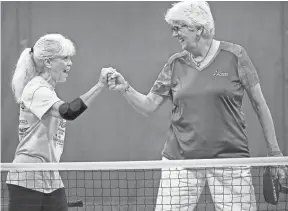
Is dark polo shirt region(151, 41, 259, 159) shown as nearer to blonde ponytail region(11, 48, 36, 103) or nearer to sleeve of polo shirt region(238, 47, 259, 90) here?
sleeve of polo shirt region(238, 47, 259, 90)

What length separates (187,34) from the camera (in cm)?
323

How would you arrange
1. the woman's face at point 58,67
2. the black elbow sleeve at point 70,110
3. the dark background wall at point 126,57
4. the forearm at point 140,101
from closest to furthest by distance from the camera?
1. the black elbow sleeve at point 70,110
2. the woman's face at point 58,67
3. the forearm at point 140,101
4. the dark background wall at point 126,57

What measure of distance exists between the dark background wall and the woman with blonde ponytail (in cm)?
274

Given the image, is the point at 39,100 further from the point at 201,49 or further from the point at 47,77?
the point at 201,49

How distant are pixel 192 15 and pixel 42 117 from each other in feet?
2.85

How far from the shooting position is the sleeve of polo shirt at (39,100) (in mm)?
3139

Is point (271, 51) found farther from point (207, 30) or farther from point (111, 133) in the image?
point (207, 30)

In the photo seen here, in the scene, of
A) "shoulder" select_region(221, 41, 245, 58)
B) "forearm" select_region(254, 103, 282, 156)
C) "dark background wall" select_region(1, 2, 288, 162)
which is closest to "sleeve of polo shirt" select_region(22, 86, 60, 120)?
"shoulder" select_region(221, 41, 245, 58)

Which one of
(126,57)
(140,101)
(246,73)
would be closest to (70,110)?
(140,101)

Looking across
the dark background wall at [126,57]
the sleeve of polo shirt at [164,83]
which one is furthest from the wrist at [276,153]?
the dark background wall at [126,57]

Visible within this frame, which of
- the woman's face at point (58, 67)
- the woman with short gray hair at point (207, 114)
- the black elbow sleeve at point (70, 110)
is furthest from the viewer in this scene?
the woman's face at point (58, 67)

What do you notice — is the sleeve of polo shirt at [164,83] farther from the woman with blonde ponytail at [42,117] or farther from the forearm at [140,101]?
the woman with blonde ponytail at [42,117]

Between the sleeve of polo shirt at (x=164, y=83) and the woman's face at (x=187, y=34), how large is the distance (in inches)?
6.4

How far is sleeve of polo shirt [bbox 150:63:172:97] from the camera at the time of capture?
3334 mm
